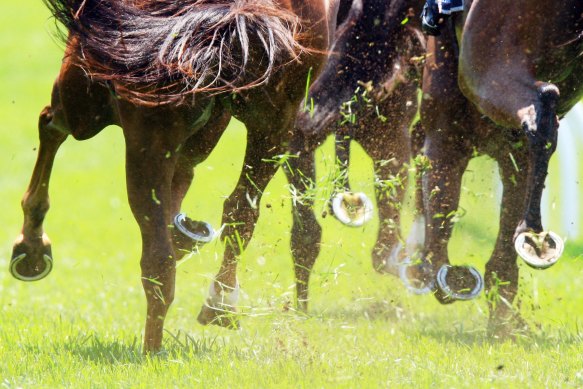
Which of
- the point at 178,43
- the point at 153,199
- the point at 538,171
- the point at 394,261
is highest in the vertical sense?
the point at 178,43

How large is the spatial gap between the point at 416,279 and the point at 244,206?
4.87 feet

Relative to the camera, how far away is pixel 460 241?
8.02 m

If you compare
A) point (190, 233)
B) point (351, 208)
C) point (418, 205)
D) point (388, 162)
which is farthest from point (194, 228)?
point (388, 162)

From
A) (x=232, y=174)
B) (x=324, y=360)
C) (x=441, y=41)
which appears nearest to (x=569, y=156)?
(x=441, y=41)

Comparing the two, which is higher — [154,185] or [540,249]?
[154,185]

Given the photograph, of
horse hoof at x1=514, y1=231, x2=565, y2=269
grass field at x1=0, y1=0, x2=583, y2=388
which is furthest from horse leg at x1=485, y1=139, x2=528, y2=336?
horse hoof at x1=514, y1=231, x2=565, y2=269

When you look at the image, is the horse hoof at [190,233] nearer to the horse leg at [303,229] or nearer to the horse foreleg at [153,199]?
the horse foreleg at [153,199]

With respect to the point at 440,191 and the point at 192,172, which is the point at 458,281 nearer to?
the point at 440,191

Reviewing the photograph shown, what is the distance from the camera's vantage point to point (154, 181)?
480cm

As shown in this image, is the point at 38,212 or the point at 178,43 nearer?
the point at 178,43

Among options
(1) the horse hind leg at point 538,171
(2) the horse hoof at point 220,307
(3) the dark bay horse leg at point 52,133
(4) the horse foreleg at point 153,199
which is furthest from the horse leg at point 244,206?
(1) the horse hind leg at point 538,171

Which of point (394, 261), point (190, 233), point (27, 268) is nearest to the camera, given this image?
point (190, 233)

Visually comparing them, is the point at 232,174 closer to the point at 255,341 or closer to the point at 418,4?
the point at 255,341

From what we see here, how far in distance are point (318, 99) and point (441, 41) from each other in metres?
0.99
